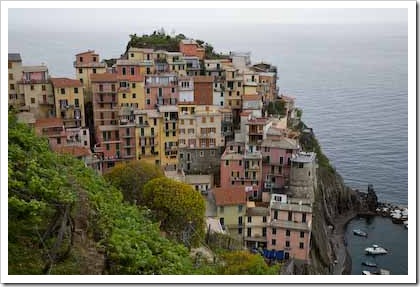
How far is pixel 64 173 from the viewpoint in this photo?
23.7 feet

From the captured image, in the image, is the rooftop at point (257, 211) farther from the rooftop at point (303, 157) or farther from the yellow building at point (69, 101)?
the yellow building at point (69, 101)

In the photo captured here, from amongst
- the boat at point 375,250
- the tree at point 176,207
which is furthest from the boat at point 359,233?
the tree at point 176,207

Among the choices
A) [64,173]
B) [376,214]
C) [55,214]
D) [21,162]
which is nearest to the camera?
[55,214]

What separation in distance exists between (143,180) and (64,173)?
19.3 ft

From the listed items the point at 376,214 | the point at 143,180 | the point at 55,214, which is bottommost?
the point at 376,214

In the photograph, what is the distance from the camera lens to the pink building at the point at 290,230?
15750 mm

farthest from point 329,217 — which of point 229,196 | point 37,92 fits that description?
point 37,92

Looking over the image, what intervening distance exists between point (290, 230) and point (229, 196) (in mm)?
2167

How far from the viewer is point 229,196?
15867 mm

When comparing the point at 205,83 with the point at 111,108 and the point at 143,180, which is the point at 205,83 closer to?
the point at 111,108

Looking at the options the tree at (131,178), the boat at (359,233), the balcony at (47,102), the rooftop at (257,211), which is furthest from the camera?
the boat at (359,233)

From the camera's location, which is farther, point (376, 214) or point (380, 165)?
point (380, 165)

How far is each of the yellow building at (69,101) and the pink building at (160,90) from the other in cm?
253

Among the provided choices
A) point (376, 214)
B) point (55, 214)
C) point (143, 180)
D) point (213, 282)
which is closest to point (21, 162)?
point (55, 214)
